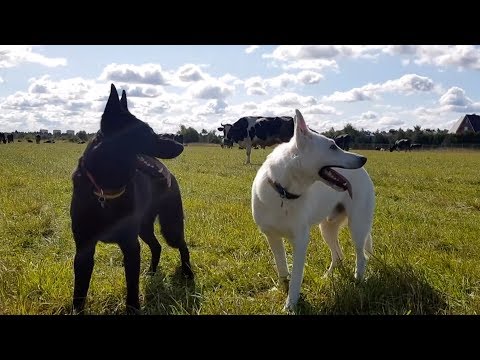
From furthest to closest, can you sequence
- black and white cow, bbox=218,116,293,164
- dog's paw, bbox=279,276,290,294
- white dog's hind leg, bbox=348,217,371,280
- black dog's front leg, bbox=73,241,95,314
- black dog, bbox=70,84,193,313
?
black and white cow, bbox=218,116,293,164, white dog's hind leg, bbox=348,217,371,280, dog's paw, bbox=279,276,290,294, black dog's front leg, bbox=73,241,95,314, black dog, bbox=70,84,193,313

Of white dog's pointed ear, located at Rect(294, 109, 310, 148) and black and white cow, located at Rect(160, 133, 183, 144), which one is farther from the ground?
white dog's pointed ear, located at Rect(294, 109, 310, 148)

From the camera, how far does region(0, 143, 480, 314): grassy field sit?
3.60 m

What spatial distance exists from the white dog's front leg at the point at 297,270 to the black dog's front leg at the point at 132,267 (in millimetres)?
1306

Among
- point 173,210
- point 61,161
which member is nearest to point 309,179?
point 173,210

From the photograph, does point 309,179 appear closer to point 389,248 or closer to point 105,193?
point 105,193

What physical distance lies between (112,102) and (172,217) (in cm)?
183

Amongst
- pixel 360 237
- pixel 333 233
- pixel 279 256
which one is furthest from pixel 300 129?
pixel 333 233

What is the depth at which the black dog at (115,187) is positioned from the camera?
9.32 ft

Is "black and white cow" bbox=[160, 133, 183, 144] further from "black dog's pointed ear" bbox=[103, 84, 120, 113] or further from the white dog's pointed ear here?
the white dog's pointed ear

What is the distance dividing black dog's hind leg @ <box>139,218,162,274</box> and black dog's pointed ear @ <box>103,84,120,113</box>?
1749mm

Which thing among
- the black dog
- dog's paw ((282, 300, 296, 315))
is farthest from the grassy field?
the black dog
